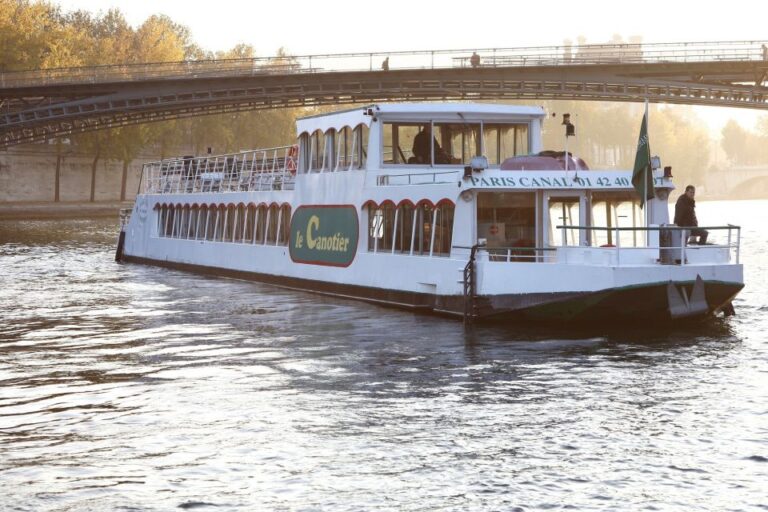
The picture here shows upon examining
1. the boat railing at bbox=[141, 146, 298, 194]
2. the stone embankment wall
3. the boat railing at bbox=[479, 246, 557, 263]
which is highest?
the stone embankment wall

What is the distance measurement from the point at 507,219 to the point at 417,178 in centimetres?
298

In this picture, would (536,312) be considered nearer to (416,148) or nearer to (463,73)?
(416,148)

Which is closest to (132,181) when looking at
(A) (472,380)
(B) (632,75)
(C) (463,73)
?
(C) (463,73)

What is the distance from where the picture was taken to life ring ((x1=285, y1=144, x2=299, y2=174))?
32.1 meters

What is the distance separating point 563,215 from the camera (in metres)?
24.2

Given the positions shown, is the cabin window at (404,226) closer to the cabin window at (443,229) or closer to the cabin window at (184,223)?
the cabin window at (443,229)

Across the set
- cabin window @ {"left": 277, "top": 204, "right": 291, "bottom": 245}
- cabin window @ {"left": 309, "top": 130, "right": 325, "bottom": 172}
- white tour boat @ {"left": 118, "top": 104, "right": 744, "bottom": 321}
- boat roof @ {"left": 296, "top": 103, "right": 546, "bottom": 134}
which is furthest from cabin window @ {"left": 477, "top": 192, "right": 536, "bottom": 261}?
cabin window @ {"left": 277, "top": 204, "right": 291, "bottom": 245}

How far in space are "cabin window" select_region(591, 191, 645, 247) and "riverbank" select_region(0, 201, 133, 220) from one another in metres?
64.1

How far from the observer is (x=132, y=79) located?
80.8m

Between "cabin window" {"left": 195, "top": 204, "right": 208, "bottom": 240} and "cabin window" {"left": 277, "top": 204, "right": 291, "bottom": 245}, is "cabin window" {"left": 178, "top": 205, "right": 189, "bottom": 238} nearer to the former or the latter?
"cabin window" {"left": 195, "top": 204, "right": 208, "bottom": 240}

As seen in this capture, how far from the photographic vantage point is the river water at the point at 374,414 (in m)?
11.7

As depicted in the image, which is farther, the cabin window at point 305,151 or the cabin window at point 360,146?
the cabin window at point 305,151

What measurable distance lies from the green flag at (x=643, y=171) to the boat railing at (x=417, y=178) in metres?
3.55

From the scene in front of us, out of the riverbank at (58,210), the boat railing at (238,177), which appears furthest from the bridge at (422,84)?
the boat railing at (238,177)
